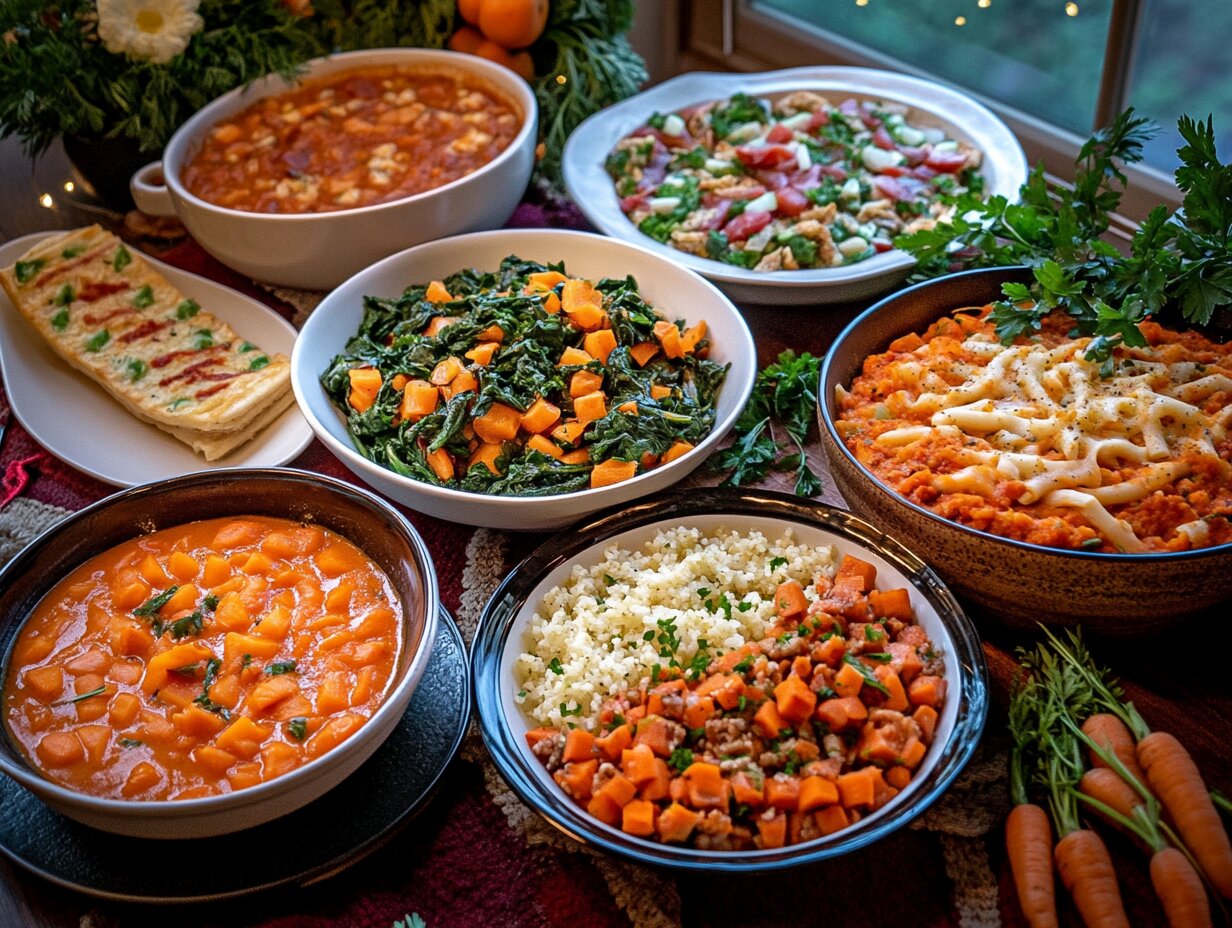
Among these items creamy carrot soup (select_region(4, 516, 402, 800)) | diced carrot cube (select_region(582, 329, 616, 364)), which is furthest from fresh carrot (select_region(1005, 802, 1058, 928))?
diced carrot cube (select_region(582, 329, 616, 364))

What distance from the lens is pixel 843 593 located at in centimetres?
207

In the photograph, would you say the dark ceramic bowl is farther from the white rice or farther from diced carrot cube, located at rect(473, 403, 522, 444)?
diced carrot cube, located at rect(473, 403, 522, 444)

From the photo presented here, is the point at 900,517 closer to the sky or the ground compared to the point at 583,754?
closer to the sky

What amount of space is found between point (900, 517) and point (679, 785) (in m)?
0.68

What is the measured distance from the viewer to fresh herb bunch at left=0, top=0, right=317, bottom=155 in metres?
3.30

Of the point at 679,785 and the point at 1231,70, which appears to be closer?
the point at 679,785

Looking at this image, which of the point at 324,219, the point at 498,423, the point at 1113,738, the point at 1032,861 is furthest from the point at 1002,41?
the point at 1032,861

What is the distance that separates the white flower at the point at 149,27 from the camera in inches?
132

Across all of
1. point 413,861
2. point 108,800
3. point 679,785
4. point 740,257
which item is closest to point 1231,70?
point 740,257

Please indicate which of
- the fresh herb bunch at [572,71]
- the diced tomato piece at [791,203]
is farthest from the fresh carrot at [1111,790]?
the fresh herb bunch at [572,71]

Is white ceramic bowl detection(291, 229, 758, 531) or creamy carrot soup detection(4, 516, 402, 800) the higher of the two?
white ceramic bowl detection(291, 229, 758, 531)

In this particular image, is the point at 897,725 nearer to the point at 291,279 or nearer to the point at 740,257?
the point at 740,257

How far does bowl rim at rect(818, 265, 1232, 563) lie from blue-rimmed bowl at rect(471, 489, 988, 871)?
109 millimetres

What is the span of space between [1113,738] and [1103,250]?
3.92ft
